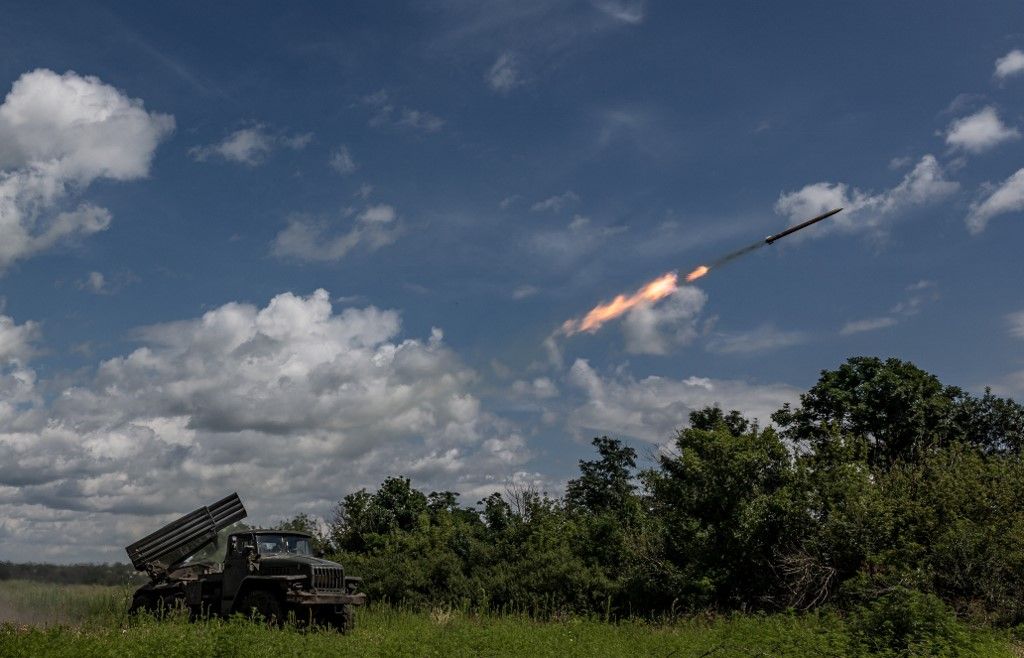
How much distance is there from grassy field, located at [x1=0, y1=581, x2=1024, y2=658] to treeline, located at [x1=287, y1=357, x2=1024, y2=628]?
1763mm

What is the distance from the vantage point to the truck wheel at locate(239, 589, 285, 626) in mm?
20375

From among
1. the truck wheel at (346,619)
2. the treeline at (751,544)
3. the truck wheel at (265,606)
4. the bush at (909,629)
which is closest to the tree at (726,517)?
the treeline at (751,544)

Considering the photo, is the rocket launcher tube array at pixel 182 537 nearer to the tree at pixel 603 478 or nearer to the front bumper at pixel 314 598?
the front bumper at pixel 314 598

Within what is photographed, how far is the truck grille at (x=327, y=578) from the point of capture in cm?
2075

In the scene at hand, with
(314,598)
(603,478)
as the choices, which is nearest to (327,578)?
(314,598)

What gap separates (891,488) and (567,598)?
34.8ft

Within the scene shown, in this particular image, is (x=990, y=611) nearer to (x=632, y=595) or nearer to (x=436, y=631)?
(x=632, y=595)

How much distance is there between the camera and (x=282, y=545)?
72.2ft

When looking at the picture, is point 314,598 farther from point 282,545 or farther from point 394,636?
point 394,636

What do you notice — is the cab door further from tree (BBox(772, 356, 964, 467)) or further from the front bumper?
Result: tree (BBox(772, 356, 964, 467))

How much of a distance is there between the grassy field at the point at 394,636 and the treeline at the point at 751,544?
69.4 inches

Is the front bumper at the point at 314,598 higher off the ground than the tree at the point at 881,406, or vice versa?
the tree at the point at 881,406

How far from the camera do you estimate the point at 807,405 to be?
151ft

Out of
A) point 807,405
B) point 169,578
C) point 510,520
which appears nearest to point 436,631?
point 169,578
